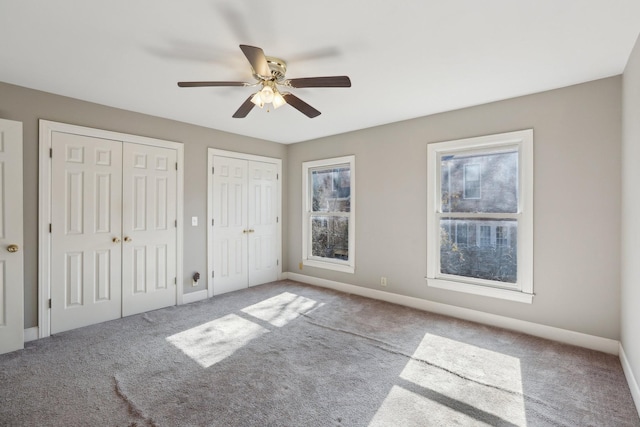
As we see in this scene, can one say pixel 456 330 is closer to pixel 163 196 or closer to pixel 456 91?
pixel 456 91

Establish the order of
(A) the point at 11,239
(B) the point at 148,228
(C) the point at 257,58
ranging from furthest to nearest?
1. (B) the point at 148,228
2. (A) the point at 11,239
3. (C) the point at 257,58

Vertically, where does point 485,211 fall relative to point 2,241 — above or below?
above

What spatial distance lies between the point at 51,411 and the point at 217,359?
1.08 m

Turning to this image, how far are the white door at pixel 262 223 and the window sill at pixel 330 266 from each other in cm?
62

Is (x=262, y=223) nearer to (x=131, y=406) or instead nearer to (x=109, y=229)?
(x=109, y=229)

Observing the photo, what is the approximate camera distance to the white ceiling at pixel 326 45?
1877mm

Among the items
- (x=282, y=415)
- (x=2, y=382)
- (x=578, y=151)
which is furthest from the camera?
(x=578, y=151)

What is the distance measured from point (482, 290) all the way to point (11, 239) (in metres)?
4.77

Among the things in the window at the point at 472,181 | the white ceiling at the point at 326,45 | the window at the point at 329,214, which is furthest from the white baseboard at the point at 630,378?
the window at the point at 329,214

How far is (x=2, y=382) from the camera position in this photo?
90.7 inches

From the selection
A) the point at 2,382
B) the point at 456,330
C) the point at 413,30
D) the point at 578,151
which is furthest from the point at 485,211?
the point at 2,382

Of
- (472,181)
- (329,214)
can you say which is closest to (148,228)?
(329,214)

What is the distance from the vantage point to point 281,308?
4.00 metres

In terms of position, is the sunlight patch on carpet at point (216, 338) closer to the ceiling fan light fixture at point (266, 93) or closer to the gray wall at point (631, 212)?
the ceiling fan light fixture at point (266, 93)
